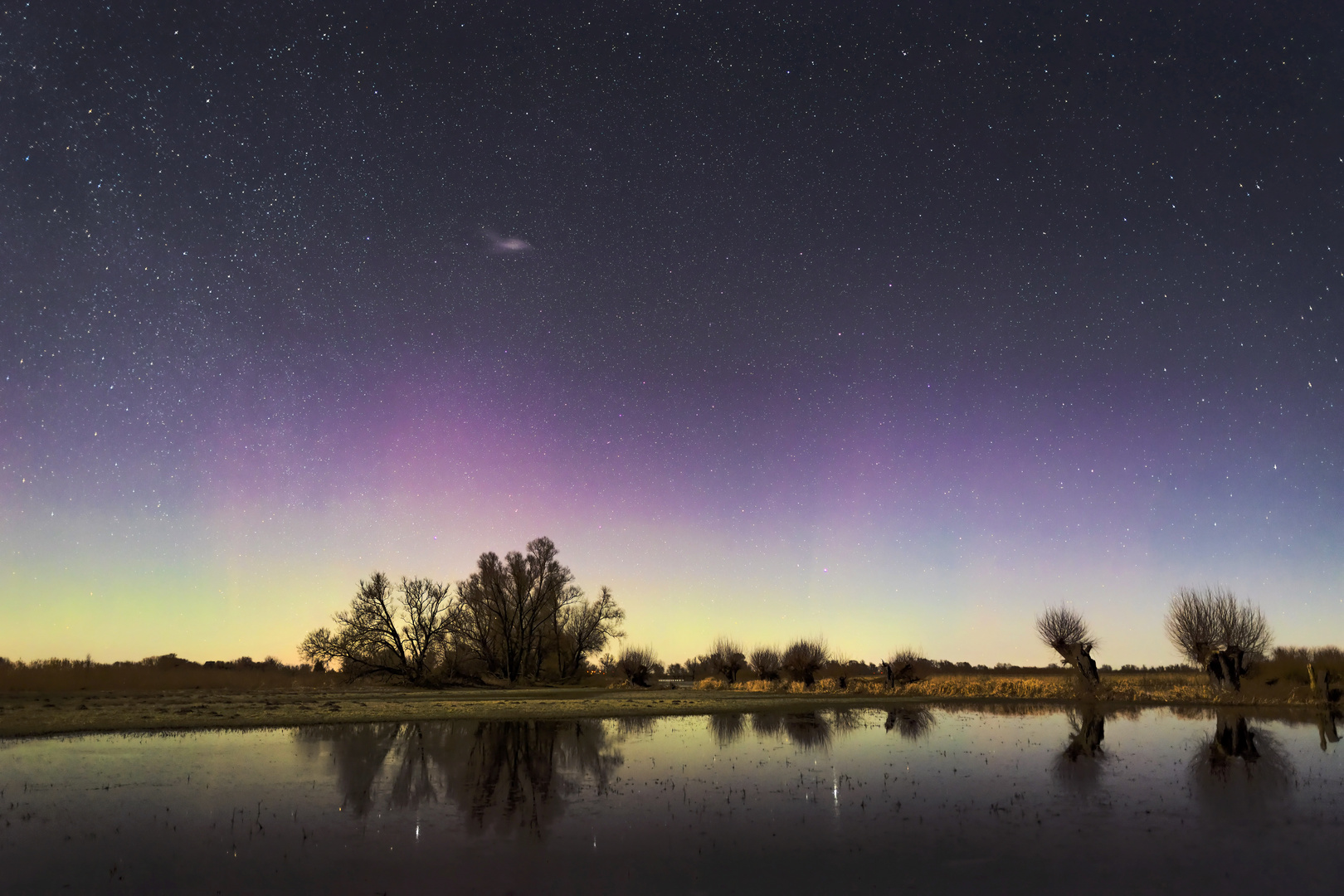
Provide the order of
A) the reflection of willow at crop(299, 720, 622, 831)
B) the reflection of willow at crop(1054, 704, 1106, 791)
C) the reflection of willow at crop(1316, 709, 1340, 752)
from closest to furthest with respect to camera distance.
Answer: the reflection of willow at crop(299, 720, 622, 831) < the reflection of willow at crop(1054, 704, 1106, 791) < the reflection of willow at crop(1316, 709, 1340, 752)

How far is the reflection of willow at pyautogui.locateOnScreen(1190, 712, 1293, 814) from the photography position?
17.1 meters

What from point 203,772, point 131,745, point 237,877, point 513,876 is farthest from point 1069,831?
point 131,745

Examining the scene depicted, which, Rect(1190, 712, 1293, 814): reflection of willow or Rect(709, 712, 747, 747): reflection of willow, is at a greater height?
Rect(1190, 712, 1293, 814): reflection of willow

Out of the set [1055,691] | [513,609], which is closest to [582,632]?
[513,609]

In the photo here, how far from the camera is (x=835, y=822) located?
1484cm

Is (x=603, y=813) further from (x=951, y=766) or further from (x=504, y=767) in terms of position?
(x=951, y=766)

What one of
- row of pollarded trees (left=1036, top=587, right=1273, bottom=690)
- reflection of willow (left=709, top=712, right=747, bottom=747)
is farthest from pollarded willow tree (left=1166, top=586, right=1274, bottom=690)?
reflection of willow (left=709, top=712, right=747, bottom=747)

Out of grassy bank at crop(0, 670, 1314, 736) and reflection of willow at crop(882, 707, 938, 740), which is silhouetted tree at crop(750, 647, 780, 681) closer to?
grassy bank at crop(0, 670, 1314, 736)

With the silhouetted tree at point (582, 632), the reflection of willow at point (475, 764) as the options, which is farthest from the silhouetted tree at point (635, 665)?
the reflection of willow at point (475, 764)

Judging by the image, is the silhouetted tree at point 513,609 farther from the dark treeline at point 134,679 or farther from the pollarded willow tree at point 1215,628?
the pollarded willow tree at point 1215,628

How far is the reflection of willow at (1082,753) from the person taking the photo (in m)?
19.9

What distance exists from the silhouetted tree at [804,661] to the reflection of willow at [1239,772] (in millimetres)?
37731

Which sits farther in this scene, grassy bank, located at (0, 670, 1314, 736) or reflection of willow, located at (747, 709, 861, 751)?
grassy bank, located at (0, 670, 1314, 736)

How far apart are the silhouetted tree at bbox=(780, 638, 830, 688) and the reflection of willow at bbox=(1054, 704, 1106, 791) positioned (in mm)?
29133
